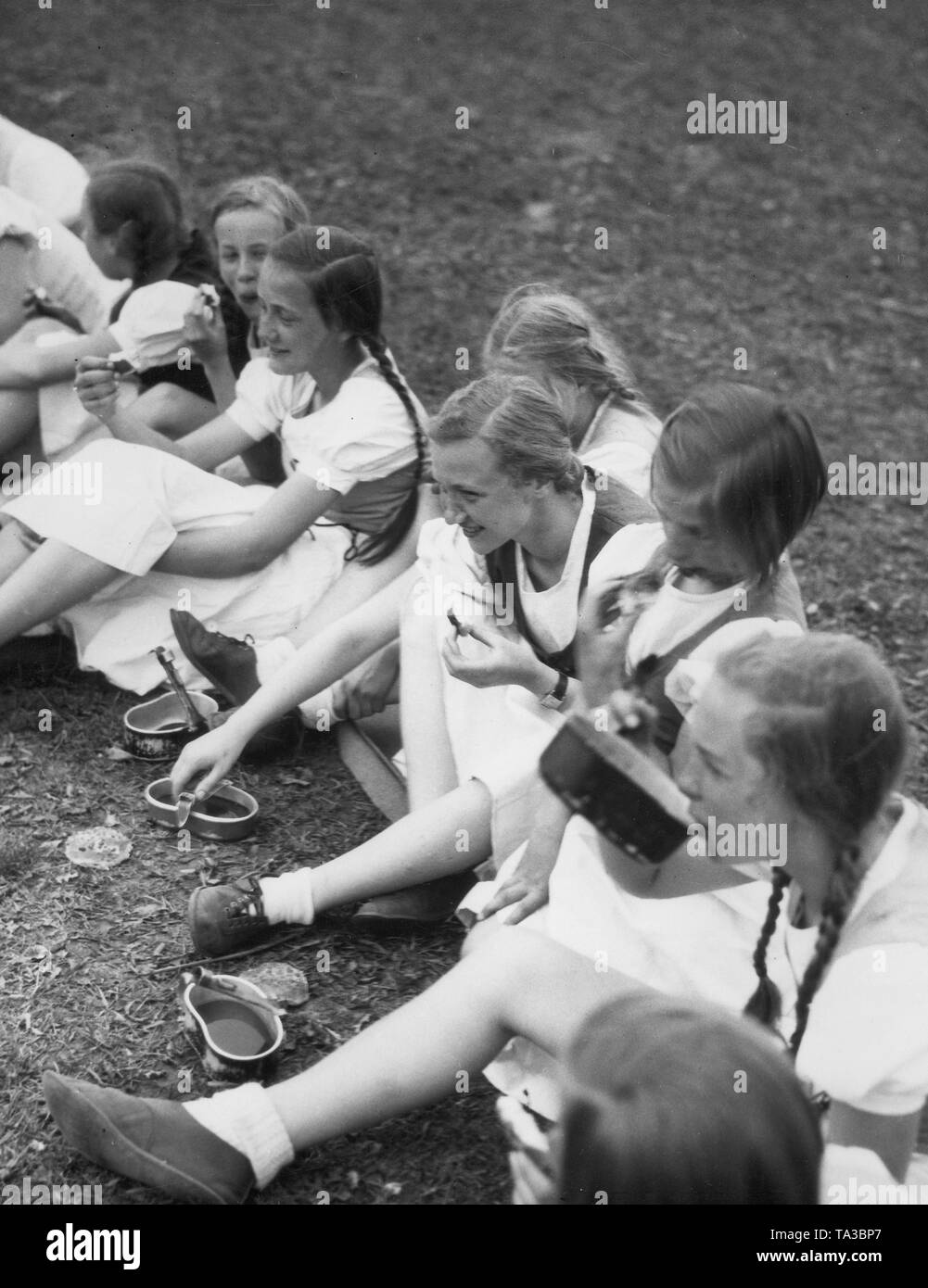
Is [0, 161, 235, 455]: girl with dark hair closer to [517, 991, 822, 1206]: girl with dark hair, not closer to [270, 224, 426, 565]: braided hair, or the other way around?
[270, 224, 426, 565]: braided hair

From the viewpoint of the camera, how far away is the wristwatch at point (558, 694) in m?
2.57

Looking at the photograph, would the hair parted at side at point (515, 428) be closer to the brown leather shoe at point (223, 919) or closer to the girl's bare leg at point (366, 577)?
the girl's bare leg at point (366, 577)

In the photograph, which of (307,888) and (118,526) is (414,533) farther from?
(307,888)

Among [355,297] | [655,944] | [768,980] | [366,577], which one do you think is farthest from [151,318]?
[768,980]

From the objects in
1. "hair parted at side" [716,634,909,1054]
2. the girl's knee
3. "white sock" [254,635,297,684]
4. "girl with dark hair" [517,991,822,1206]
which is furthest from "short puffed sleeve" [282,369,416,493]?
"girl with dark hair" [517,991,822,1206]

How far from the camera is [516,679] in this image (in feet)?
8.34

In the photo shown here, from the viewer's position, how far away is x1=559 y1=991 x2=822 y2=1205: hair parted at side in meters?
1.35

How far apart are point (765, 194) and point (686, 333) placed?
184 centimetres

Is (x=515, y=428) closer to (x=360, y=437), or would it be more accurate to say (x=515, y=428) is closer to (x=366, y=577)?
(x=360, y=437)

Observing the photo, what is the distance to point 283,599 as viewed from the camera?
3479mm

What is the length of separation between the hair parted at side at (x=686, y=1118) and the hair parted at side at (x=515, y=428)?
1.37 meters

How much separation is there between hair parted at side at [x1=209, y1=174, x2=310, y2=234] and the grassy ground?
1.34 meters

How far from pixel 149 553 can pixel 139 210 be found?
43.9 inches

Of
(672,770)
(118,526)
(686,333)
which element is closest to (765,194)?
(686,333)
